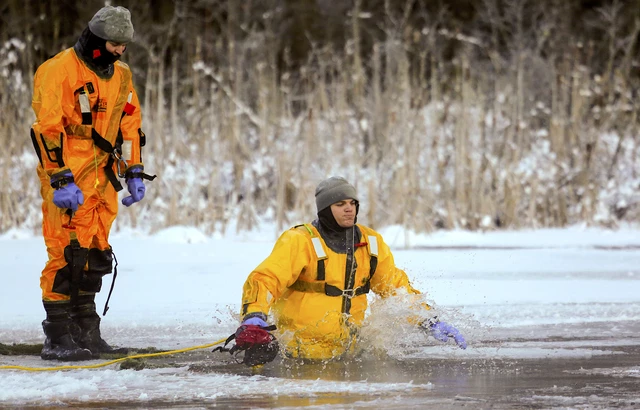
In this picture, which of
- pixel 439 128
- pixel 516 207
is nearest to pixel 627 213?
pixel 516 207

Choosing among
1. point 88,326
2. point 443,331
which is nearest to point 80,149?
point 88,326

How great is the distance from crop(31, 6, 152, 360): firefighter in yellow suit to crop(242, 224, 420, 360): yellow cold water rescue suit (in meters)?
1.00

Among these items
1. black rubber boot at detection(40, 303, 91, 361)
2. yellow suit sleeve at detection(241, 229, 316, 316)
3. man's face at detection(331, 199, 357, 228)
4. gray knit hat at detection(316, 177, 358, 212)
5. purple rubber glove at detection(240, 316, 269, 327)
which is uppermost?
gray knit hat at detection(316, 177, 358, 212)

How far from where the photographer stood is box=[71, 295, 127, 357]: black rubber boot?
551 cm

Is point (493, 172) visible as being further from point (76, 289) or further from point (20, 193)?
point (76, 289)

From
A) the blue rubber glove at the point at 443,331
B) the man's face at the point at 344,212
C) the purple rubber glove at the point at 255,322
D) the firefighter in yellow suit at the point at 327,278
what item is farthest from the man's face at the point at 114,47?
the blue rubber glove at the point at 443,331

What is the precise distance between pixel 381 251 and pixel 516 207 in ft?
26.5

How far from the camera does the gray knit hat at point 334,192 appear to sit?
510 cm

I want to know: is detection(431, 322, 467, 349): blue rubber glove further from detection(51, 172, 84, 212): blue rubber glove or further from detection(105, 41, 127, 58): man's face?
detection(105, 41, 127, 58): man's face

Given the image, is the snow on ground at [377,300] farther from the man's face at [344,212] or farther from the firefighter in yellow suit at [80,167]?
the man's face at [344,212]

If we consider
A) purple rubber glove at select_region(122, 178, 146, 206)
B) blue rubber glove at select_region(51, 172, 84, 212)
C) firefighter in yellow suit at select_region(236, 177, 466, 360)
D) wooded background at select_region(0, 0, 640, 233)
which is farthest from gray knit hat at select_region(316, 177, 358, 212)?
wooded background at select_region(0, 0, 640, 233)

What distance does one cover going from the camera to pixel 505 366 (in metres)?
4.98

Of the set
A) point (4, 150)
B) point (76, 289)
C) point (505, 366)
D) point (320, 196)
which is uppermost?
point (4, 150)

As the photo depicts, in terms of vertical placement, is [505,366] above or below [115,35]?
below
